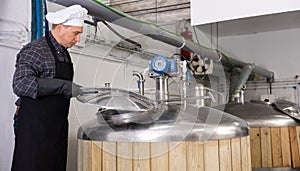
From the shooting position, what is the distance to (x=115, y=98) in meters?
1.26

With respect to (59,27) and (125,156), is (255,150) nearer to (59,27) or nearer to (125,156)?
(125,156)

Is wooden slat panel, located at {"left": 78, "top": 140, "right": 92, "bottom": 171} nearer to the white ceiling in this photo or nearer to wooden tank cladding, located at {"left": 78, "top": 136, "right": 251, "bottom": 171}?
wooden tank cladding, located at {"left": 78, "top": 136, "right": 251, "bottom": 171}

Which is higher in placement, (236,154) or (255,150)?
(236,154)

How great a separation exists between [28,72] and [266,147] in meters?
1.92

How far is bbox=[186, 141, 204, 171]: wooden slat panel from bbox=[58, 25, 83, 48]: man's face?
72cm

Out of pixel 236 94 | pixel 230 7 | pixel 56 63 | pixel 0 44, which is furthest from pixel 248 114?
pixel 0 44

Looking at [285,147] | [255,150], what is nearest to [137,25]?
[255,150]

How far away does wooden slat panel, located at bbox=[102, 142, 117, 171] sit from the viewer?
55.4 inches

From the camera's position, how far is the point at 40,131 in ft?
4.52

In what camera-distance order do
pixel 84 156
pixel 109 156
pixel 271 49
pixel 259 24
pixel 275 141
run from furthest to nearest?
pixel 271 49
pixel 259 24
pixel 275 141
pixel 84 156
pixel 109 156

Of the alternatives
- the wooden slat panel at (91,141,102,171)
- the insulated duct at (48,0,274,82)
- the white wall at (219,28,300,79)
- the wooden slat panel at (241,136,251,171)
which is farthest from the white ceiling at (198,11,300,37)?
the wooden slat panel at (91,141,102,171)

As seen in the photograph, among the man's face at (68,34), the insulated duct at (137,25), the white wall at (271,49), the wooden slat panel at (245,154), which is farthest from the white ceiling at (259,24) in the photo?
the man's face at (68,34)

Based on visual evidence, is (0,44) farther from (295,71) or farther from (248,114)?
(295,71)

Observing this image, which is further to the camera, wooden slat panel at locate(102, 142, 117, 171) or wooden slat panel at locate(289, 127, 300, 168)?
wooden slat panel at locate(289, 127, 300, 168)
